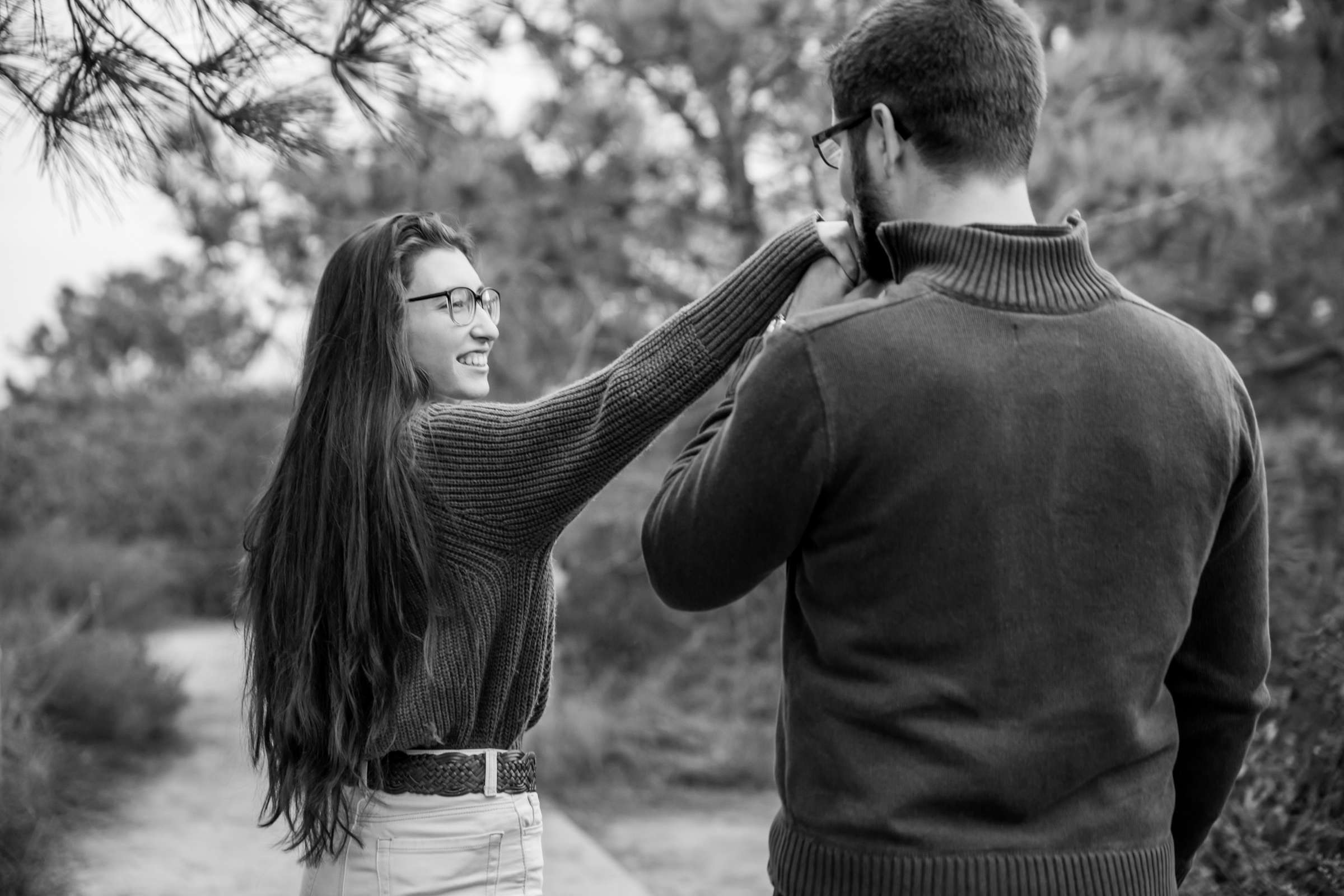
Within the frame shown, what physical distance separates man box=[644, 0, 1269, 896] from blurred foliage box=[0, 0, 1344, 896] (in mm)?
2640

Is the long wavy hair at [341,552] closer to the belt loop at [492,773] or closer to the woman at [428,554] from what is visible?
the woman at [428,554]

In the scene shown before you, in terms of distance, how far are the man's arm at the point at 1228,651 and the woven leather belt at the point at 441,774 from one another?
31.4 inches

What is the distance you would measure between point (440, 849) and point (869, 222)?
95 cm

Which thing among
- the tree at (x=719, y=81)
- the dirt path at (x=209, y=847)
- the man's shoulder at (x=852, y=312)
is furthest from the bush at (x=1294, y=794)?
the tree at (x=719, y=81)

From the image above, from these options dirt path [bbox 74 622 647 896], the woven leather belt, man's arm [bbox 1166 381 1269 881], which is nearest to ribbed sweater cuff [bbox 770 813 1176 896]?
man's arm [bbox 1166 381 1269 881]

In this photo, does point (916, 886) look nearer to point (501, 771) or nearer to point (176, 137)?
point (501, 771)

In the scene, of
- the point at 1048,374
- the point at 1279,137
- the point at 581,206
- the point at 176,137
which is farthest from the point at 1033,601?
the point at 1279,137

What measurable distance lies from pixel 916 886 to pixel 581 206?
4386 mm

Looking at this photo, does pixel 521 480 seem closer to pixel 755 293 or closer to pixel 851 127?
pixel 755 293

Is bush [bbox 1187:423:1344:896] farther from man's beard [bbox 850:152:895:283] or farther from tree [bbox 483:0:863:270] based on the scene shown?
tree [bbox 483:0:863:270]

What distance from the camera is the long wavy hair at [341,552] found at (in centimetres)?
177

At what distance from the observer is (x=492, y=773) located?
179cm

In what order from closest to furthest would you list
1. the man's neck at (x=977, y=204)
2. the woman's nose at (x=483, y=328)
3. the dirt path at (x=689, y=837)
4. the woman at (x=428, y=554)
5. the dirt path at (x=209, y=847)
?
the man's neck at (x=977, y=204), the woman at (x=428, y=554), the woman's nose at (x=483, y=328), the dirt path at (x=209, y=847), the dirt path at (x=689, y=837)

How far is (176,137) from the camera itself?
9.26ft
